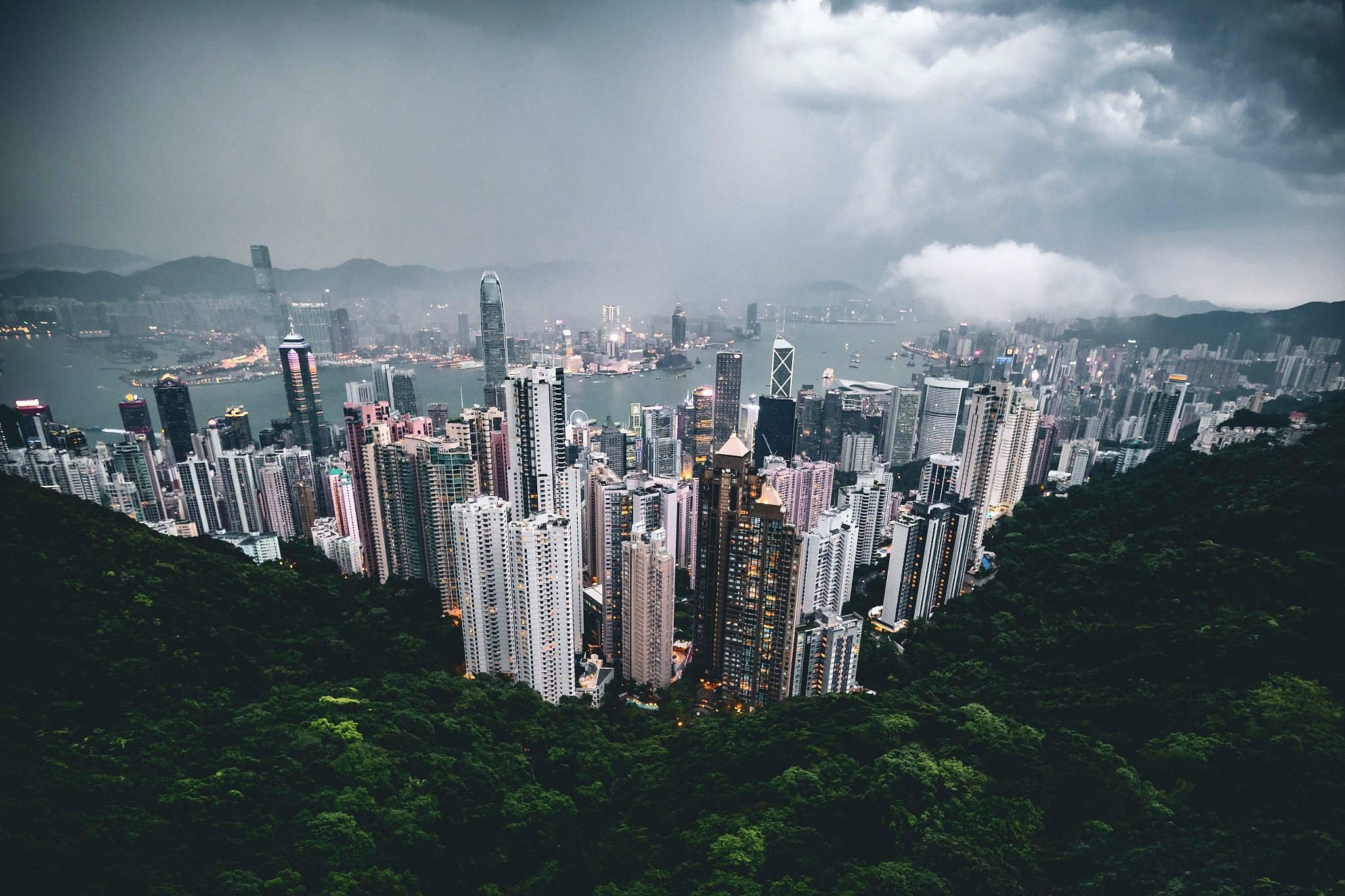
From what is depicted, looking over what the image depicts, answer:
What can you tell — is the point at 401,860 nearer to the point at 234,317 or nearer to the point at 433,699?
the point at 433,699

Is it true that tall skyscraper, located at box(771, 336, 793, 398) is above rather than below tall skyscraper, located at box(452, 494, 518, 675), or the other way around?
above

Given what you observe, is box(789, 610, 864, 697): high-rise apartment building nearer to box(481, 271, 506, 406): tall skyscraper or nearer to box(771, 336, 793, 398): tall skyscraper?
box(771, 336, 793, 398): tall skyscraper

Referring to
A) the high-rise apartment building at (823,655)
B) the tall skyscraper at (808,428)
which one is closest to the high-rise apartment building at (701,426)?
the tall skyscraper at (808,428)

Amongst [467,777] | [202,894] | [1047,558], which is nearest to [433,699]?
[467,777]

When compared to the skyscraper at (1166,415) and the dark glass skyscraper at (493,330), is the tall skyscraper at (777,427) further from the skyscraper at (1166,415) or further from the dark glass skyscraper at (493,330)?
the skyscraper at (1166,415)

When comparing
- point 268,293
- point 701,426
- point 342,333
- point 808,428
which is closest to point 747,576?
point 701,426

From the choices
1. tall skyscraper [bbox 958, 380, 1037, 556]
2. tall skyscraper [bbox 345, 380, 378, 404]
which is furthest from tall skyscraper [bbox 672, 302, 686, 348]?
tall skyscraper [bbox 958, 380, 1037, 556]

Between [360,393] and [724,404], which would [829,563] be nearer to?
[724,404]
